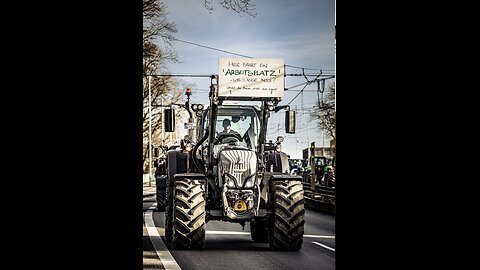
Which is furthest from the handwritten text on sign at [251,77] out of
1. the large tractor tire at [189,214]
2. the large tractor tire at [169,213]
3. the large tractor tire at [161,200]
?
the large tractor tire at [161,200]

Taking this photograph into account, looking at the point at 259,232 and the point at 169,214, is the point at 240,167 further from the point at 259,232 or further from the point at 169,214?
the point at 259,232

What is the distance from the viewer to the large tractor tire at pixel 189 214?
9.14 meters

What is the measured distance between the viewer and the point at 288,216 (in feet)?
30.3

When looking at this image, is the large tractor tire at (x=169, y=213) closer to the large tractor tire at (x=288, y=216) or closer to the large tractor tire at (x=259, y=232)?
the large tractor tire at (x=259, y=232)

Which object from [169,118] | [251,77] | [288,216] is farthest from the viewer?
[288,216]

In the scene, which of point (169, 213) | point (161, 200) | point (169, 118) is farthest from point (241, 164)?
point (161, 200)

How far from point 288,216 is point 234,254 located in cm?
87

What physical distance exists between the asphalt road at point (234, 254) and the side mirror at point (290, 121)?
1.62 m

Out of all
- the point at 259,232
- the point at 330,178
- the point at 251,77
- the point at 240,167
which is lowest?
the point at 259,232

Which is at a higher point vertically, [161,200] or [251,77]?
[251,77]
